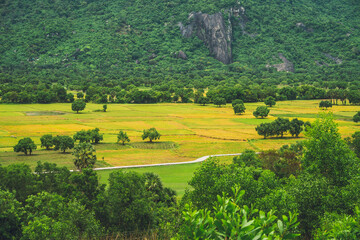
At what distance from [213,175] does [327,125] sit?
8.74 metres

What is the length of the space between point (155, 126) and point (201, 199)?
89675 mm

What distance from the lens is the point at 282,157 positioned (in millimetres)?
59188

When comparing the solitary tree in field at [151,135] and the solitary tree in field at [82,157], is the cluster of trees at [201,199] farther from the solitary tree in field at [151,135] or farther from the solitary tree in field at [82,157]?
the solitary tree in field at [151,135]

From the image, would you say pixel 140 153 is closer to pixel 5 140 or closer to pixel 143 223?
pixel 5 140

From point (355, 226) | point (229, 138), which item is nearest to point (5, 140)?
point (229, 138)

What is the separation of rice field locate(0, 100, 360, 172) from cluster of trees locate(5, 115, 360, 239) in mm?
25997

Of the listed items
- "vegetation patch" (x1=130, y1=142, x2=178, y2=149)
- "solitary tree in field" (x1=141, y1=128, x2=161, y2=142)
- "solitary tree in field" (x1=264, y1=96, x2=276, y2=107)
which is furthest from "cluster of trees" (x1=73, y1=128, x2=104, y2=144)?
"solitary tree in field" (x1=264, y1=96, x2=276, y2=107)

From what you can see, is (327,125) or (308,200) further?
(327,125)

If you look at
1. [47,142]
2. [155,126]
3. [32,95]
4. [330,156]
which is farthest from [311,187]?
[32,95]

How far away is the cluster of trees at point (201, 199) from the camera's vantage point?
1892 cm

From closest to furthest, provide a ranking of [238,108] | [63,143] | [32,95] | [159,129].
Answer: [63,143]
[159,129]
[238,108]
[32,95]

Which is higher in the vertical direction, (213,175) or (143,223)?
(213,175)

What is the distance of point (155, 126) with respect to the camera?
11588 centimetres

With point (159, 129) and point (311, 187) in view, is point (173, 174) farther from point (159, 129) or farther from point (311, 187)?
point (159, 129)
